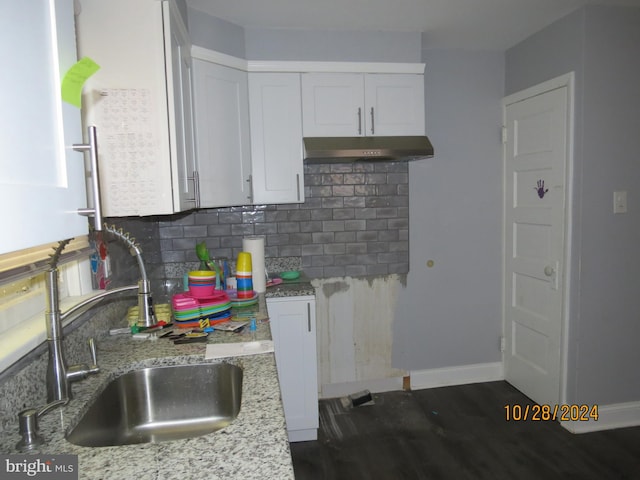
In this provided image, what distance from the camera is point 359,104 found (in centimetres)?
266

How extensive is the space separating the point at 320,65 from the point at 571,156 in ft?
5.29

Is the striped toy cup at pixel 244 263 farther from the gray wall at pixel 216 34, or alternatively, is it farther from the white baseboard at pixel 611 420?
the white baseboard at pixel 611 420

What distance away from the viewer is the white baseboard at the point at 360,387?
3050 millimetres

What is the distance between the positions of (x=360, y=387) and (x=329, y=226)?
4.00ft

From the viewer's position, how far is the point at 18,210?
0.52m

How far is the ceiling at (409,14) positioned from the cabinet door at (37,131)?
182 centimetres

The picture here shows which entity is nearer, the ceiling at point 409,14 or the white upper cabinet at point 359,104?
the ceiling at point 409,14

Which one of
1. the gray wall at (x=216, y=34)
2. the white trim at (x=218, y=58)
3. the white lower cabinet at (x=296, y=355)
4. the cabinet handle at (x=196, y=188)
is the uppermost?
the gray wall at (x=216, y=34)

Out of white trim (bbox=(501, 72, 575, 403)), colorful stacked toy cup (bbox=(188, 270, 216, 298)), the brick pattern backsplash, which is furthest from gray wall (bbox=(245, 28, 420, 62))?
colorful stacked toy cup (bbox=(188, 270, 216, 298))

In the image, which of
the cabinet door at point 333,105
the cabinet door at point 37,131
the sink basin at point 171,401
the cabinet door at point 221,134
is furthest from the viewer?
the cabinet door at point 333,105

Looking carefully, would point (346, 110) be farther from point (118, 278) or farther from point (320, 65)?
point (118, 278)

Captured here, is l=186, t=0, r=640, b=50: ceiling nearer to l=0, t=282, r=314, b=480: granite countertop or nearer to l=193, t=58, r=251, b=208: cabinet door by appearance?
l=193, t=58, r=251, b=208: cabinet door

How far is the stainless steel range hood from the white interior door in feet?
2.59

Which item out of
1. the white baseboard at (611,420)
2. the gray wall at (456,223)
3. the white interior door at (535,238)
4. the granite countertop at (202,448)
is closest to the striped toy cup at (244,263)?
the granite countertop at (202,448)
